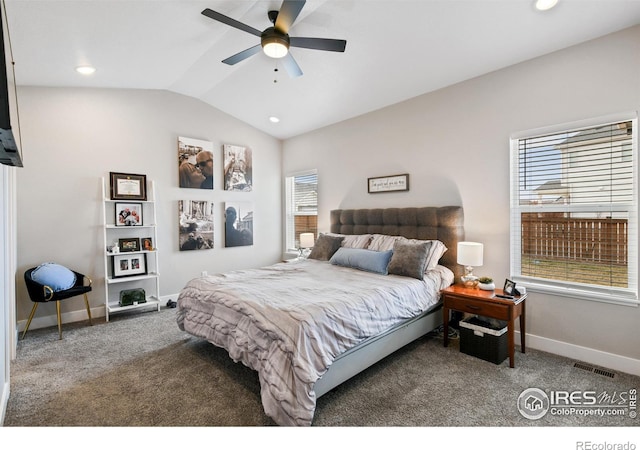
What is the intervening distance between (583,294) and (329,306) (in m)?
2.34

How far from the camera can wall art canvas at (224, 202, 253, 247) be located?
516 cm

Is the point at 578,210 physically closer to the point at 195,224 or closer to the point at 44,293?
the point at 195,224

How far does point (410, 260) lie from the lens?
3.20m

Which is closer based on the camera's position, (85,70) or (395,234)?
(85,70)

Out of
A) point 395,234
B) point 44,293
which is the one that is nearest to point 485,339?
point 395,234

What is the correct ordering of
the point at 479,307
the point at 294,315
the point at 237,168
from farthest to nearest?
1. the point at 237,168
2. the point at 479,307
3. the point at 294,315

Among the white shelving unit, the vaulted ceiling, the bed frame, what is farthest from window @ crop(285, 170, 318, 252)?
the white shelving unit

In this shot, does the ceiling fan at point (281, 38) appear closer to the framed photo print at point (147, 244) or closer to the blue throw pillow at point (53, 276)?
the framed photo print at point (147, 244)

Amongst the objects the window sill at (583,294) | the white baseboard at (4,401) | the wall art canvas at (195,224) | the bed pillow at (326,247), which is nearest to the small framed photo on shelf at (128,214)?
the wall art canvas at (195,224)

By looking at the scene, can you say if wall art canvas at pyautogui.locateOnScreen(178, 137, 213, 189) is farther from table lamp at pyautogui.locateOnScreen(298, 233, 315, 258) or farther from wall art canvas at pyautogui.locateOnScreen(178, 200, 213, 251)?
table lamp at pyautogui.locateOnScreen(298, 233, 315, 258)

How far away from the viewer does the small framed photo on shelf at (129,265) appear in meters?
4.13

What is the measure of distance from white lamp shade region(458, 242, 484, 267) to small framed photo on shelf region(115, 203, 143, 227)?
162 inches

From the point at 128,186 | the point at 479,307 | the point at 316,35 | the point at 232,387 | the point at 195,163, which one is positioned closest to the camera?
the point at 232,387

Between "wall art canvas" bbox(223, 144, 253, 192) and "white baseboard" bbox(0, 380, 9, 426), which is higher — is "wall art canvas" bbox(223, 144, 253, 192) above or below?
above
